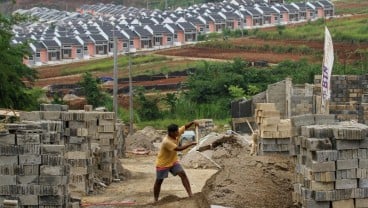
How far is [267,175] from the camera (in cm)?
1460

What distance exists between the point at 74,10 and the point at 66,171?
117486 mm

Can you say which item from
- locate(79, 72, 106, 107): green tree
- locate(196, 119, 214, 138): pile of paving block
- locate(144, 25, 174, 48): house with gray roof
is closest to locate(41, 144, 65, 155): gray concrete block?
locate(196, 119, 214, 138): pile of paving block

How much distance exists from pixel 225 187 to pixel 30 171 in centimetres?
270

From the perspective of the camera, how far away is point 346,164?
12.0m

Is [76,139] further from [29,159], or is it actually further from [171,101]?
[171,101]

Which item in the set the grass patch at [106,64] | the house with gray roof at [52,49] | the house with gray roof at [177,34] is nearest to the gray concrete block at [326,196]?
the grass patch at [106,64]

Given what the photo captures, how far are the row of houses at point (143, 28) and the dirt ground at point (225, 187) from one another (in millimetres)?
49283

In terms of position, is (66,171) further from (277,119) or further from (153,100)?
(153,100)

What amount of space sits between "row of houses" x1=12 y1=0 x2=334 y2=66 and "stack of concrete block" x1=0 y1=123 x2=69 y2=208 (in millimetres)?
54858

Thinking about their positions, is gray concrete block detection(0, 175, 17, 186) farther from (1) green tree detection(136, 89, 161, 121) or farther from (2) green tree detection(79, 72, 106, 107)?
(2) green tree detection(79, 72, 106, 107)

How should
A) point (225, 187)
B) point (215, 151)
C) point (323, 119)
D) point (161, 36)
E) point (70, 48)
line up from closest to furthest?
point (323, 119)
point (225, 187)
point (215, 151)
point (70, 48)
point (161, 36)

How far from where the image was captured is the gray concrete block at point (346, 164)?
11953mm

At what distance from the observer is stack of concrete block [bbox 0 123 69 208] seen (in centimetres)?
1248

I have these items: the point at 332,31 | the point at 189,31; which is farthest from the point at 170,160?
the point at 189,31
